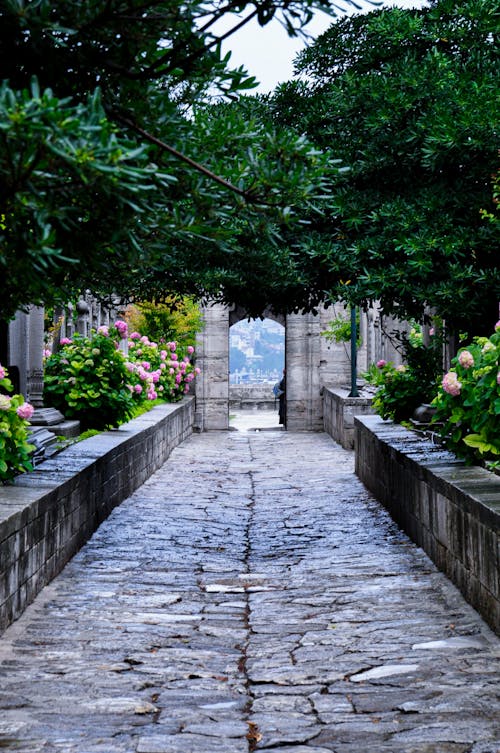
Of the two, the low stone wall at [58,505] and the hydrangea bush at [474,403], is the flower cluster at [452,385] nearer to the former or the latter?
the hydrangea bush at [474,403]

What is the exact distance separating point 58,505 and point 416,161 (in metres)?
4.33

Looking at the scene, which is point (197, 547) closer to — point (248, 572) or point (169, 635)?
point (248, 572)

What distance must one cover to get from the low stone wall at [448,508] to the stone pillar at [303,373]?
12673mm

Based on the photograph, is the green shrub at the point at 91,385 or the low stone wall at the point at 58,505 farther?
the green shrub at the point at 91,385

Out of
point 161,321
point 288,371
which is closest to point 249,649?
point 161,321

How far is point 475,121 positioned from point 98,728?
6.08 metres

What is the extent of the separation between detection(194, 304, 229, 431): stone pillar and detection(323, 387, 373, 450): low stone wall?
3.10 metres

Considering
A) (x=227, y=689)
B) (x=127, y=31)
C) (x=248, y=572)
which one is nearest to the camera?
(x=127, y=31)

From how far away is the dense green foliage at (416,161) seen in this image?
344 inches

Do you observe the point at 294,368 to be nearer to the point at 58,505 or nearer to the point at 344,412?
the point at 344,412

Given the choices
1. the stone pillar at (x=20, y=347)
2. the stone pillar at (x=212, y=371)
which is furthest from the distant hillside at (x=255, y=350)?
the stone pillar at (x=20, y=347)

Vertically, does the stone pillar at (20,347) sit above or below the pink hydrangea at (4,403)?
above

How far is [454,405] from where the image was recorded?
7781 mm

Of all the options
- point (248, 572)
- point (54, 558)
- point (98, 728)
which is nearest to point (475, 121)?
point (248, 572)
